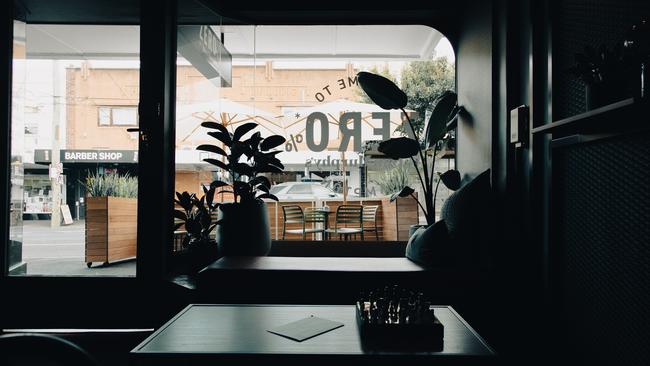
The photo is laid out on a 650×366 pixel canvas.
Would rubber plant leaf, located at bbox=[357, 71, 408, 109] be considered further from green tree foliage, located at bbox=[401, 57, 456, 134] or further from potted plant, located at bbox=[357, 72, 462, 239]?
green tree foliage, located at bbox=[401, 57, 456, 134]

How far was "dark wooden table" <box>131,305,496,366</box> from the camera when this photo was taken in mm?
1384

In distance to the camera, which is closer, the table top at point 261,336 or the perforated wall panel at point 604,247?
the table top at point 261,336

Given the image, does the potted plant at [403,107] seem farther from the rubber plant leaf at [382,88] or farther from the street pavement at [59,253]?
the street pavement at [59,253]

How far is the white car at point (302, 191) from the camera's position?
5730mm

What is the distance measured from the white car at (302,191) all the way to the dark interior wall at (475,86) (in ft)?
7.24

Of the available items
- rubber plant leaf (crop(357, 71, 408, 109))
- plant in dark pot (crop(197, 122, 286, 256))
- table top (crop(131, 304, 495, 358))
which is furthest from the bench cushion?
rubber plant leaf (crop(357, 71, 408, 109))

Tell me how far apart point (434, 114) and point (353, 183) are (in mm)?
2401

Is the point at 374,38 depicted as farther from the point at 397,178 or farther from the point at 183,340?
the point at 183,340

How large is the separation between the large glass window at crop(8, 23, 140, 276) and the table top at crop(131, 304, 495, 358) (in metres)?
2.01

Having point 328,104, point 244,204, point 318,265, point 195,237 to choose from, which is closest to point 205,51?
point 244,204

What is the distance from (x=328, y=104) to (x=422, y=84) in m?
1.22

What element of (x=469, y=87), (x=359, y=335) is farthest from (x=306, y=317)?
(x=469, y=87)

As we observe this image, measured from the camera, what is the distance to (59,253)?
4160 millimetres

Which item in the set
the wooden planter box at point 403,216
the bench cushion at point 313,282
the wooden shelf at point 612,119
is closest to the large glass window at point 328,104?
the wooden planter box at point 403,216
